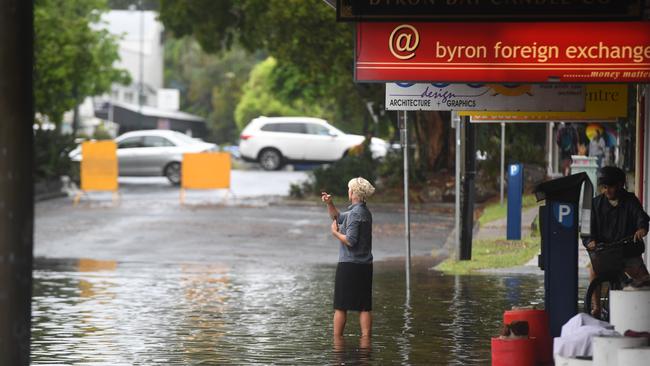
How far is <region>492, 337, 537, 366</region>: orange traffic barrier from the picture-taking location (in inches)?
464

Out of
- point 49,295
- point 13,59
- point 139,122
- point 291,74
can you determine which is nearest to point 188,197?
point 291,74

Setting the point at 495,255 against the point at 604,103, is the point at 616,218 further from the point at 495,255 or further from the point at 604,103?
the point at 495,255

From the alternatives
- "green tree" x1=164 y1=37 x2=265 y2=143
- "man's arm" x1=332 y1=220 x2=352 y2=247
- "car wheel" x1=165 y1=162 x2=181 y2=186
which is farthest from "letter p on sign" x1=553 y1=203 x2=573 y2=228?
"green tree" x1=164 y1=37 x2=265 y2=143

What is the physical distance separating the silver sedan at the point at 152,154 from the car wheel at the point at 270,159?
19.6 ft

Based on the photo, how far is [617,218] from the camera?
46.0ft

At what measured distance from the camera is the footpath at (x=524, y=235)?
21.7 metres

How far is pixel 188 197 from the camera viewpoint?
39.8 m

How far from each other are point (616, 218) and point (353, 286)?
8.15 ft

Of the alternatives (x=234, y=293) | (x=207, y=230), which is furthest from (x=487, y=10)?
(x=207, y=230)

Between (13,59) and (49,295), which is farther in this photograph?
(49,295)

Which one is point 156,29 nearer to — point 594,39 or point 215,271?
point 215,271

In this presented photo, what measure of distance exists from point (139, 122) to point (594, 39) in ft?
241

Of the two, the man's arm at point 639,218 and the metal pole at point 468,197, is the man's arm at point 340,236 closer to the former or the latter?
the man's arm at point 639,218

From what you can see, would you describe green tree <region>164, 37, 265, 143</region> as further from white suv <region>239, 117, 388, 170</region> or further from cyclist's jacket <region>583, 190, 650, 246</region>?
cyclist's jacket <region>583, 190, 650, 246</region>
